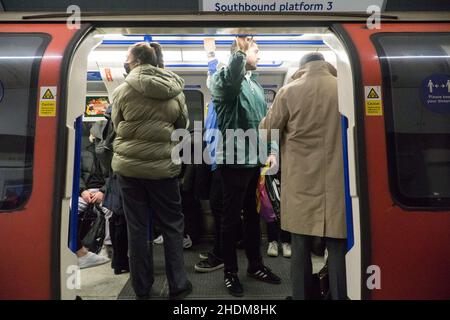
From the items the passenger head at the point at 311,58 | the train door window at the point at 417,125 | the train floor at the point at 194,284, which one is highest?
the passenger head at the point at 311,58

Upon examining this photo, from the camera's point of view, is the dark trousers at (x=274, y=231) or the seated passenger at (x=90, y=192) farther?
the dark trousers at (x=274, y=231)

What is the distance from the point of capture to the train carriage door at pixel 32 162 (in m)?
1.81

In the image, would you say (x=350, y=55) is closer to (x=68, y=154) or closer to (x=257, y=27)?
(x=257, y=27)

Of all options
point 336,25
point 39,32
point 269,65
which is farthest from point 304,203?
point 269,65

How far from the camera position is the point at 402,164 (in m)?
1.88

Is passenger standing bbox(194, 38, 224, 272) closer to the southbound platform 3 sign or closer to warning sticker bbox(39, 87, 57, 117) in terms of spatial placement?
the southbound platform 3 sign

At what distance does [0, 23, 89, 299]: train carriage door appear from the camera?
181 cm

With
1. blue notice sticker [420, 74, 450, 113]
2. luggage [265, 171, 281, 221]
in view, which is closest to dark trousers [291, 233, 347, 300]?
blue notice sticker [420, 74, 450, 113]

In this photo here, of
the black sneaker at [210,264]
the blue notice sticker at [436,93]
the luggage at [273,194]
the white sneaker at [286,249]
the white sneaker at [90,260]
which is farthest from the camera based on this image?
the luggage at [273,194]

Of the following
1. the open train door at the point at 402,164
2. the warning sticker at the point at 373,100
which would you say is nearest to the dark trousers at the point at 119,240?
the open train door at the point at 402,164

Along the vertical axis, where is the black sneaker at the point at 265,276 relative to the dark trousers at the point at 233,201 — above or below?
below

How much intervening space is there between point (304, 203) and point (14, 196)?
1712mm

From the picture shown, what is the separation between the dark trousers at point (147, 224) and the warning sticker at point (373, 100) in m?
1.45

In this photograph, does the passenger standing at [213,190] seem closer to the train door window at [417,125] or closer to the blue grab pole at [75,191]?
the blue grab pole at [75,191]
